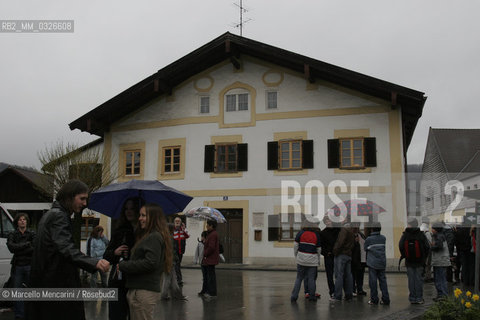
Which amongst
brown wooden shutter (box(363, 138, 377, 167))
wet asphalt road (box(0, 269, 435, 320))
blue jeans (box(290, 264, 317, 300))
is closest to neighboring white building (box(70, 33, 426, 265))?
brown wooden shutter (box(363, 138, 377, 167))

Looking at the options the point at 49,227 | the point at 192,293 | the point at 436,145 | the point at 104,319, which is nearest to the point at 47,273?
the point at 49,227

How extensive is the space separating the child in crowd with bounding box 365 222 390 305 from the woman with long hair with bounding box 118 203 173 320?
6.15 metres

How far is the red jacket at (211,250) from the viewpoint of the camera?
10672 millimetres

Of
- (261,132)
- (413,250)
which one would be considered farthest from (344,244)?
(261,132)

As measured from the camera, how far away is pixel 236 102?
24.0m

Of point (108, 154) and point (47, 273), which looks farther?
point (108, 154)

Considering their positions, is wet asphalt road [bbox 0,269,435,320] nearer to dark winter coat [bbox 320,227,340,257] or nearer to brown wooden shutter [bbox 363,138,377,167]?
dark winter coat [bbox 320,227,340,257]

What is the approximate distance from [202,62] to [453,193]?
38956 mm

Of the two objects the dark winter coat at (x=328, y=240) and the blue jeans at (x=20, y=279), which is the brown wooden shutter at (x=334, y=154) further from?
the blue jeans at (x=20, y=279)

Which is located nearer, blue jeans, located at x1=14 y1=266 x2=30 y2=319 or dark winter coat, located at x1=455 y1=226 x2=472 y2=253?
blue jeans, located at x1=14 y1=266 x2=30 y2=319

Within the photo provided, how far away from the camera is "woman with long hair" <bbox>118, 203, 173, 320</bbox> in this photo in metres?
4.82

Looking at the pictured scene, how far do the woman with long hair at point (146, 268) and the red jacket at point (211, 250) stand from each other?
18.8ft

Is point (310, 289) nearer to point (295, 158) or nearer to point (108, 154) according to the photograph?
point (295, 158)

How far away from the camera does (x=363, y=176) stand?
21203 millimetres
